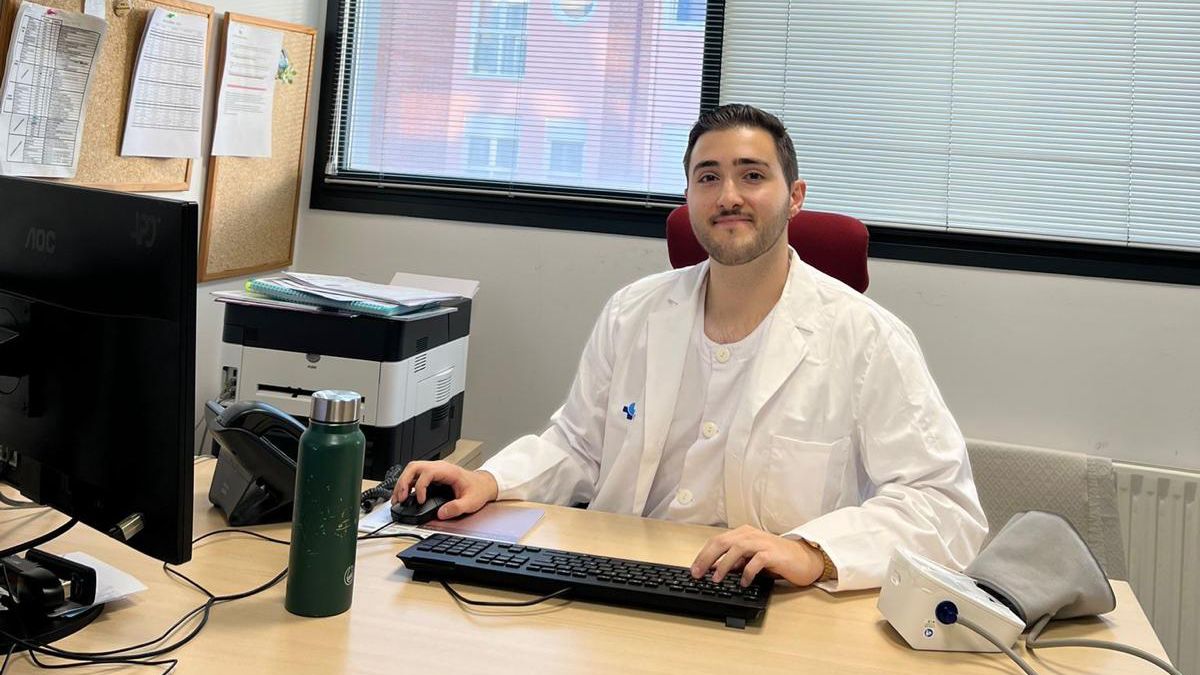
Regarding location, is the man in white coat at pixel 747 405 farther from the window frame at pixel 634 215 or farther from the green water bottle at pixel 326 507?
the window frame at pixel 634 215

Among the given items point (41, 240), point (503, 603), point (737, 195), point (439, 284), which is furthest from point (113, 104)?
point (503, 603)

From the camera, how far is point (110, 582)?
1174 mm

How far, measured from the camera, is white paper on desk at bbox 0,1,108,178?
188 centimetres

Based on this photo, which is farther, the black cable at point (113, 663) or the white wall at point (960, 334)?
the white wall at point (960, 334)

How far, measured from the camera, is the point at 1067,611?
126 centimetres

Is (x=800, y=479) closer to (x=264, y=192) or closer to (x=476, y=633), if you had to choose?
(x=476, y=633)

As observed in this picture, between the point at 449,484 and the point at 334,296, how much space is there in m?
0.79

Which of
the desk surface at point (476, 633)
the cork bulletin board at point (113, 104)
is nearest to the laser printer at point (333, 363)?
the cork bulletin board at point (113, 104)

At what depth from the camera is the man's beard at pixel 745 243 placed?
5.90 ft

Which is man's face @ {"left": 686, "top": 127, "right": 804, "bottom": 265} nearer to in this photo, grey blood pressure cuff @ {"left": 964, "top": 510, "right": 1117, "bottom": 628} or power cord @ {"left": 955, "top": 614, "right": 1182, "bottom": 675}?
grey blood pressure cuff @ {"left": 964, "top": 510, "right": 1117, "bottom": 628}

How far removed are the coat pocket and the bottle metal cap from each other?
0.81 m

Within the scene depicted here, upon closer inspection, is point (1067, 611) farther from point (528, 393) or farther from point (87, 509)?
point (528, 393)

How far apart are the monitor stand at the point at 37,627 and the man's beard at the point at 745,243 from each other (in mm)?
1119

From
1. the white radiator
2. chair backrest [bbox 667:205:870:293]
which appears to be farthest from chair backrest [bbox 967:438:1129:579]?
chair backrest [bbox 667:205:870:293]
